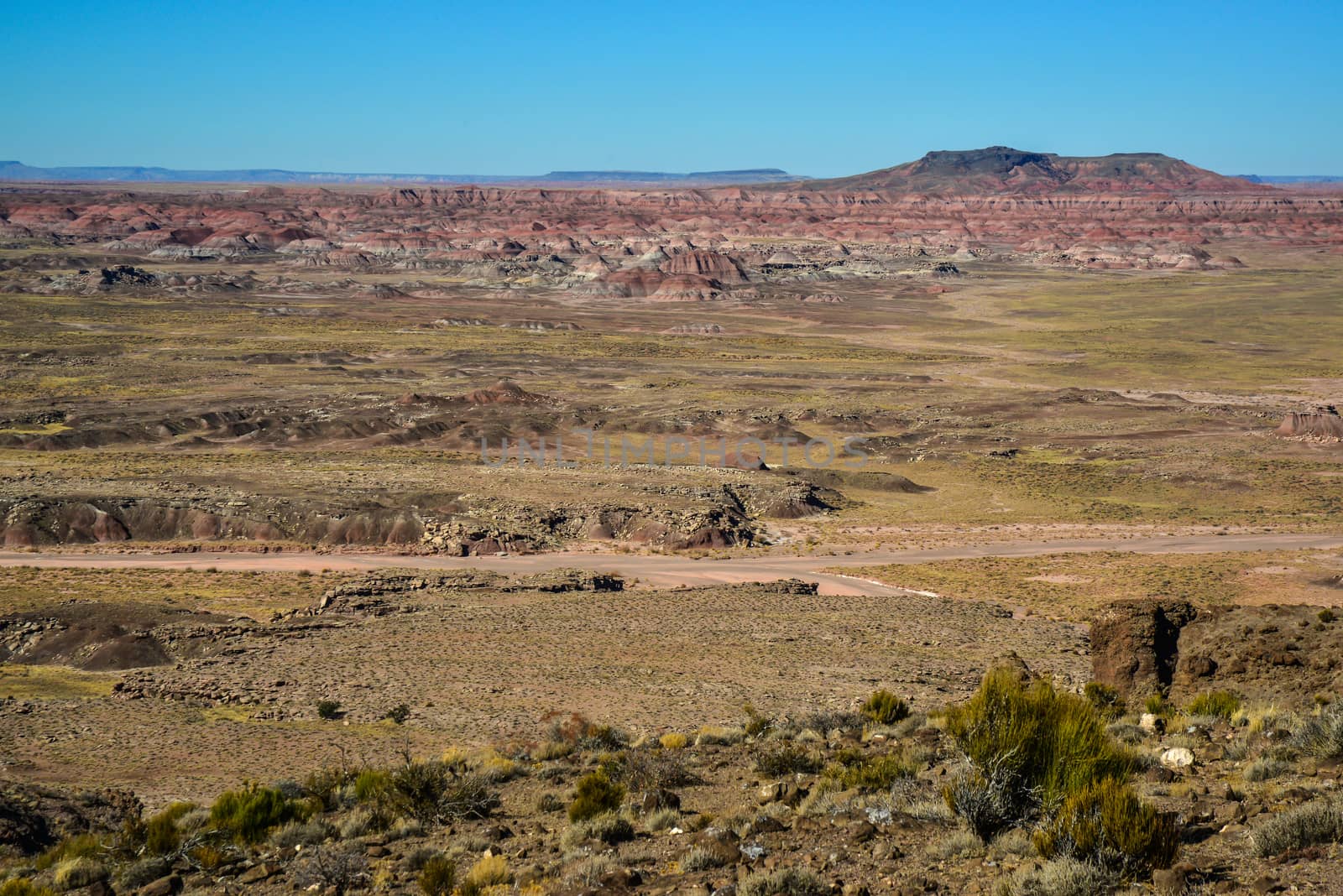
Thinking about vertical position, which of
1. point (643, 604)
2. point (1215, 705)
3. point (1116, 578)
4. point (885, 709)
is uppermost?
point (1215, 705)

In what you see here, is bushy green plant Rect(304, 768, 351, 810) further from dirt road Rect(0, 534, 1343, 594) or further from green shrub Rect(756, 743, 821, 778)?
dirt road Rect(0, 534, 1343, 594)

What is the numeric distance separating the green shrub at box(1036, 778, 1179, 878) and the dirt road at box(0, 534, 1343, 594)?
31.9 m

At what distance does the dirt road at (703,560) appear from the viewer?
46.9m

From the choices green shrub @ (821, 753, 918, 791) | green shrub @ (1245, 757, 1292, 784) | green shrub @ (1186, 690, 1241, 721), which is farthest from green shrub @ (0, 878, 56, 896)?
green shrub @ (1186, 690, 1241, 721)

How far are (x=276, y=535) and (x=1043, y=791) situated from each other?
4290 cm

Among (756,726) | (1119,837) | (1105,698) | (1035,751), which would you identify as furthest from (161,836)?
(1105,698)

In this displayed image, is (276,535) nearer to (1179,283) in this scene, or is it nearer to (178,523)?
(178,523)

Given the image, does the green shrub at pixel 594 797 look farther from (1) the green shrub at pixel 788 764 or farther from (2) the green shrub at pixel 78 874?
(2) the green shrub at pixel 78 874

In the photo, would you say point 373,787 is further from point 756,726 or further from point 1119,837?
point 1119,837

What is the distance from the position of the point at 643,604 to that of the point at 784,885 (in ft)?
86.9

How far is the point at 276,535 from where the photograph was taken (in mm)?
51625

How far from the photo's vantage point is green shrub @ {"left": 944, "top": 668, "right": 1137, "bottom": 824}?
574 inches

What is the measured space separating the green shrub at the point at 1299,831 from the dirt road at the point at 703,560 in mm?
31788

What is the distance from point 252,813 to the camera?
1783 centimetres
